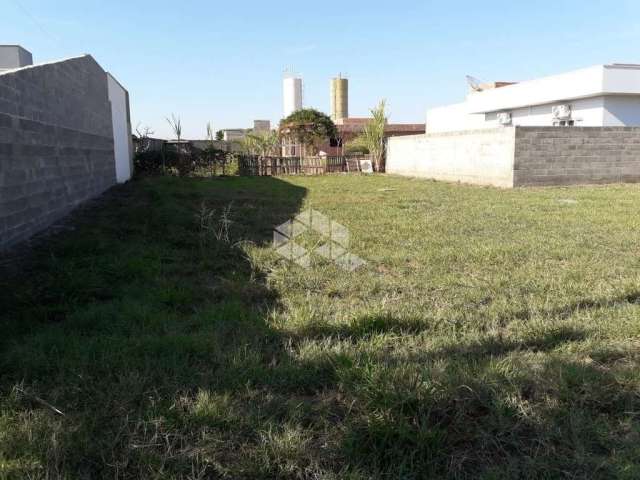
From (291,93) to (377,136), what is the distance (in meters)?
38.8

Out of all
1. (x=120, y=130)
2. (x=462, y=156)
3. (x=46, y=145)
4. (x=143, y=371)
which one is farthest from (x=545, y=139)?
(x=143, y=371)

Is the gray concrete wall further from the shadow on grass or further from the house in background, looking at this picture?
the house in background

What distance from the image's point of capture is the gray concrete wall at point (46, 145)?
4.97 m

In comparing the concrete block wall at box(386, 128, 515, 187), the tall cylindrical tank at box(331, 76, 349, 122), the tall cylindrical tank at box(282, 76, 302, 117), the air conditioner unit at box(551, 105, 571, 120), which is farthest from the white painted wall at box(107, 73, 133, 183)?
the tall cylindrical tank at box(331, 76, 349, 122)

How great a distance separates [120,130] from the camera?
49.0ft

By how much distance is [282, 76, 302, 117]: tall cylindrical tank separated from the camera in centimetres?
5884

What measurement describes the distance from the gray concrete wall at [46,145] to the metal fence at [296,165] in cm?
1133

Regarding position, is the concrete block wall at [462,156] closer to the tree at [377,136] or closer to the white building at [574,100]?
the tree at [377,136]

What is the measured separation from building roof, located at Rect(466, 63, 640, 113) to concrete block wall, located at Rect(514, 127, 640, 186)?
474 cm

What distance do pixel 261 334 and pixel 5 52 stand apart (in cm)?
1049

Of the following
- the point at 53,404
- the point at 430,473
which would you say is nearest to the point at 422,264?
the point at 430,473

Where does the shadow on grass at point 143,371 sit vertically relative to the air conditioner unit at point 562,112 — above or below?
below

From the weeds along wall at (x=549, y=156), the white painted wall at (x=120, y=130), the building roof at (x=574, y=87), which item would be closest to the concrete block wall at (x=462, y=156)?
the weeds along wall at (x=549, y=156)

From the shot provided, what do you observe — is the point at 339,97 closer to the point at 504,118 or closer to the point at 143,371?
the point at 504,118
